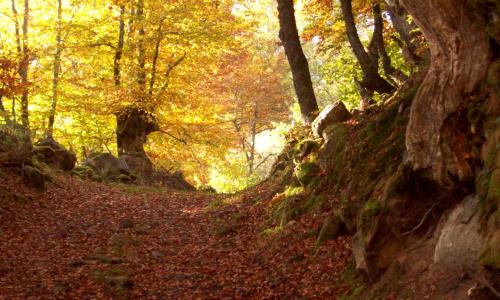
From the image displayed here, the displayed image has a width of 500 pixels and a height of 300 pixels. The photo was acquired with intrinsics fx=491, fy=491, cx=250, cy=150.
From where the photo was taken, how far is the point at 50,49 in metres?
20.3

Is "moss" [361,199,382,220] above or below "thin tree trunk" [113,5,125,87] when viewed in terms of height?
below

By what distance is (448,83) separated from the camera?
19.7 feet

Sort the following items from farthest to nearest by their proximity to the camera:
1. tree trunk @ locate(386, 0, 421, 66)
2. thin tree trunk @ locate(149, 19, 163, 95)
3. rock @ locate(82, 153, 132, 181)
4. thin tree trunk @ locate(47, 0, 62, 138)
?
thin tree trunk @ locate(149, 19, 163, 95)
rock @ locate(82, 153, 132, 181)
thin tree trunk @ locate(47, 0, 62, 138)
tree trunk @ locate(386, 0, 421, 66)

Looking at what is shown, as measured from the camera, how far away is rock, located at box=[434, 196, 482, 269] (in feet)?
16.0

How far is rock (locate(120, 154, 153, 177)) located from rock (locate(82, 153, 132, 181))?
0.49 m

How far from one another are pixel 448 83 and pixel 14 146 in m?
12.6

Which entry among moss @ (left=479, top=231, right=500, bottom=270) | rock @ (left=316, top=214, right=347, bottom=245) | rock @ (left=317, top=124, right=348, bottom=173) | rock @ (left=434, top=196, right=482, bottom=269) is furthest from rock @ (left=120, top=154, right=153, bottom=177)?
moss @ (left=479, top=231, right=500, bottom=270)

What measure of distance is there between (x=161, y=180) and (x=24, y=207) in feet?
34.2

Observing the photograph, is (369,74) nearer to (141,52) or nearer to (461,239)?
(461,239)

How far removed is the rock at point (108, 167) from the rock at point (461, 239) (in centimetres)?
1713

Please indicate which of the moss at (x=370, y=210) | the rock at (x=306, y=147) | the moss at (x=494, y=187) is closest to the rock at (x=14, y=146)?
the rock at (x=306, y=147)

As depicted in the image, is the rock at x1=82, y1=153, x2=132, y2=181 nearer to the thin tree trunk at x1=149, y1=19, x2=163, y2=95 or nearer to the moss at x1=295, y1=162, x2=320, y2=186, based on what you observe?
the thin tree trunk at x1=149, y1=19, x2=163, y2=95

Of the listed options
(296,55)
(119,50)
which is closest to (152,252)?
(296,55)

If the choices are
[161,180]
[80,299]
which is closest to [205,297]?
[80,299]
